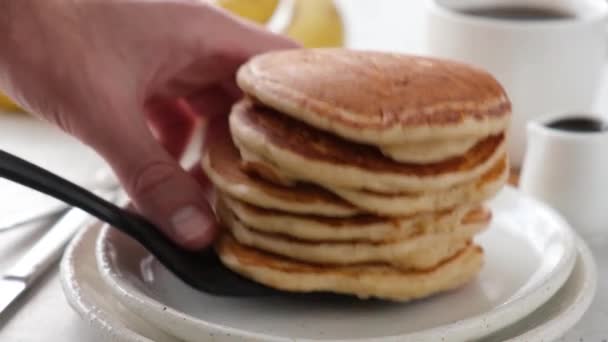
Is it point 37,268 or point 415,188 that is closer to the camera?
point 415,188

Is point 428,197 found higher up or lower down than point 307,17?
higher up

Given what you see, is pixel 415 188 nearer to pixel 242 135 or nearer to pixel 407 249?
pixel 407 249

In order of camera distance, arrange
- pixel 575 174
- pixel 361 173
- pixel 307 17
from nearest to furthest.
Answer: pixel 361 173 → pixel 575 174 → pixel 307 17

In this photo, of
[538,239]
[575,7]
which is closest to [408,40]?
[575,7]

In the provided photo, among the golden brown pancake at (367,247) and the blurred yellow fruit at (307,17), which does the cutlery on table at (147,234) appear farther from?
the blurred yellow fruit at (307,17)

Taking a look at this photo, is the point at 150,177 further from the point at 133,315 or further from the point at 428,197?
the point at 428,197

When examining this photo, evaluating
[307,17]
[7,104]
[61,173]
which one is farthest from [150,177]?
[307,17]

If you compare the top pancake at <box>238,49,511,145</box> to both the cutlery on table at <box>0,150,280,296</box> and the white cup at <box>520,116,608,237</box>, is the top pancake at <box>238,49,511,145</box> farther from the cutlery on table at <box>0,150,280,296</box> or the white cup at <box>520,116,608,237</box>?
the white cup at <box>520,116,608,237</box>
